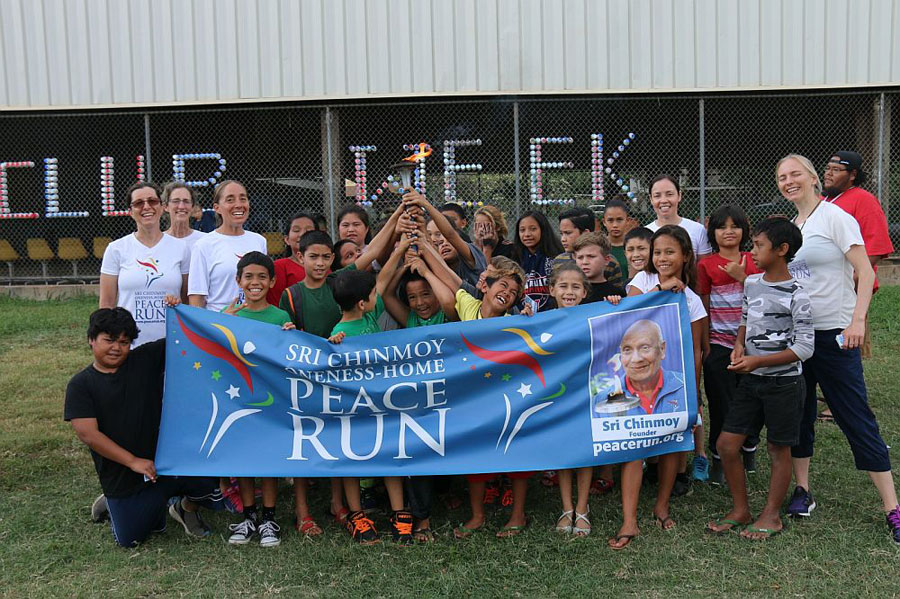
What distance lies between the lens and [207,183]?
12062mm

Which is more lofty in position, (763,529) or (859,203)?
(859,203)

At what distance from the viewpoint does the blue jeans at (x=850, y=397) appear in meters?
3.95

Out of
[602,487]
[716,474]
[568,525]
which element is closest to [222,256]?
[568,525]

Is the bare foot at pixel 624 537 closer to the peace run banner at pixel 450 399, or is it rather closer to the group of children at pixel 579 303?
the group of children at pixel 579 303

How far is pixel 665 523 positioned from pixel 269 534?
2.06m

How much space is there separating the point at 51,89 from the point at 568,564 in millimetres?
12348

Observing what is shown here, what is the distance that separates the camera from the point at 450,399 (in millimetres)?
4137

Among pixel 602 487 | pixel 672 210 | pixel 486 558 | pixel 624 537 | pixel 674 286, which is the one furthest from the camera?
pixel 672 210

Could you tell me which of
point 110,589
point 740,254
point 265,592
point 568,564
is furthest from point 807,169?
point 110,589

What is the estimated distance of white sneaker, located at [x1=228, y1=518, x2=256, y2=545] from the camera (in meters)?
4.04

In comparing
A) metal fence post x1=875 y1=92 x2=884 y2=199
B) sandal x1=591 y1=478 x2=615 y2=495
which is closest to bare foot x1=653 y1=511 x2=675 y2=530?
sandal x1=591 y1=478 x2=615 y2=495

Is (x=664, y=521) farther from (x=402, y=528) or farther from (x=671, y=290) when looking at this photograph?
(x=402, y=528)

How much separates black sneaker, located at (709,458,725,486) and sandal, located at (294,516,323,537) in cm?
238

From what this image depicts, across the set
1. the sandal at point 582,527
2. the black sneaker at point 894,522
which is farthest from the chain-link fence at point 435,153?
the black sneaker at point 894,522
